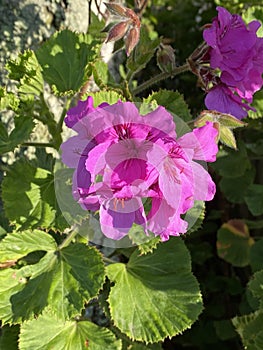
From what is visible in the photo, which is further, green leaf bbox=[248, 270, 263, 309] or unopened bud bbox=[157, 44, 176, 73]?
green leaf bbox=[248, 270, 263, 309]

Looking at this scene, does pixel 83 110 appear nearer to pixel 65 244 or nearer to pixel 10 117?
pixel 65 244

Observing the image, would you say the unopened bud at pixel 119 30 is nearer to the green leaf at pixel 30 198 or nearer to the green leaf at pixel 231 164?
the green leaf at pixel 30 198

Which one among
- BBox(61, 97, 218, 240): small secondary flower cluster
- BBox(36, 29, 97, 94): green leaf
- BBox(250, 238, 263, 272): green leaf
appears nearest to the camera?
BBox(61, 97, 218, 240): small secondary flower cluster

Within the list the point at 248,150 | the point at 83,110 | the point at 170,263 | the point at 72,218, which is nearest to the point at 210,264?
the point at 248,150

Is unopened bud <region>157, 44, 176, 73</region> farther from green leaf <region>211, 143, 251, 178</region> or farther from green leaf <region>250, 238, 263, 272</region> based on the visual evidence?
green leaf <region>250, 238, 263, 272</region>

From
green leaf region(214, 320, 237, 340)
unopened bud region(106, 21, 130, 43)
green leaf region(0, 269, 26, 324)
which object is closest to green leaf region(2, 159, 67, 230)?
green leaf region(0, 269, 26, 324)

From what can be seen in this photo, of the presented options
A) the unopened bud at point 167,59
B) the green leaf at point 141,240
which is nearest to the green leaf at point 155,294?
the green leaf at point 141,240
